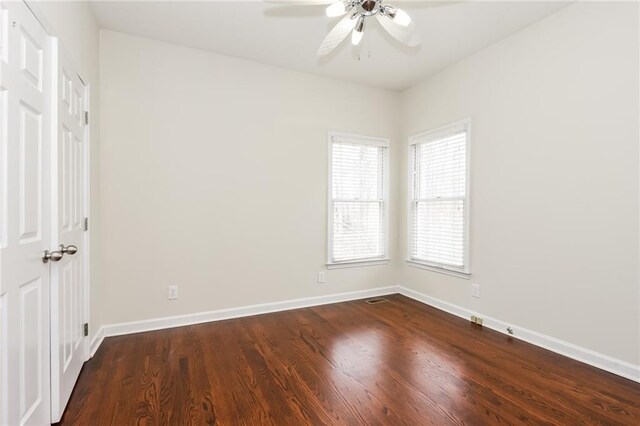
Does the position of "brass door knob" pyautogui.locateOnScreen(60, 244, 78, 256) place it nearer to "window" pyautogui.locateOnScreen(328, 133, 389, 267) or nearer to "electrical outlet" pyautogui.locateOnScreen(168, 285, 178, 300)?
"electrical outlet" pyautogui.locateOnScreen(168, 285, 178, 300)

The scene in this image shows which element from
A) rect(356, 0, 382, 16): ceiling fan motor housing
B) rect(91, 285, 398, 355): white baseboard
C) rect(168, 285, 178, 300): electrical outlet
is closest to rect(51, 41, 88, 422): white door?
rect(91, 285, 398, 355): white baseboard

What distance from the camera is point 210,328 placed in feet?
9.83

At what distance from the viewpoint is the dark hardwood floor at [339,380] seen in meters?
1.74

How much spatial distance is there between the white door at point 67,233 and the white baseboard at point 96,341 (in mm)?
131

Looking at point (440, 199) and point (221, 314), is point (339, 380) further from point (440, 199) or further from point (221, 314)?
point (440, 199)

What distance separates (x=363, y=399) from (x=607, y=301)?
1975 mm

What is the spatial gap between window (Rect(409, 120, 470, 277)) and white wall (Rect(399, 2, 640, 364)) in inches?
6.1

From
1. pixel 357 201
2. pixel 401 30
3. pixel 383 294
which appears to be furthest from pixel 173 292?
pixel 401 30

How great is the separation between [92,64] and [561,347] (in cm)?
454

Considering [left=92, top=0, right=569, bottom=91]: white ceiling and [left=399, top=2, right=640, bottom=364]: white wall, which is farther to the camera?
[left=92, top=0, right=569, bottom=91]: white ceiling

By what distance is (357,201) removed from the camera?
4000 mm

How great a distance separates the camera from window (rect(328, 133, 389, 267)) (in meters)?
3.86

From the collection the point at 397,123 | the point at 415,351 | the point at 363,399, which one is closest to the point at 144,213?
the point at 363,399

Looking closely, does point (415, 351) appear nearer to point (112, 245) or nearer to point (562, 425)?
point (562, 425)
